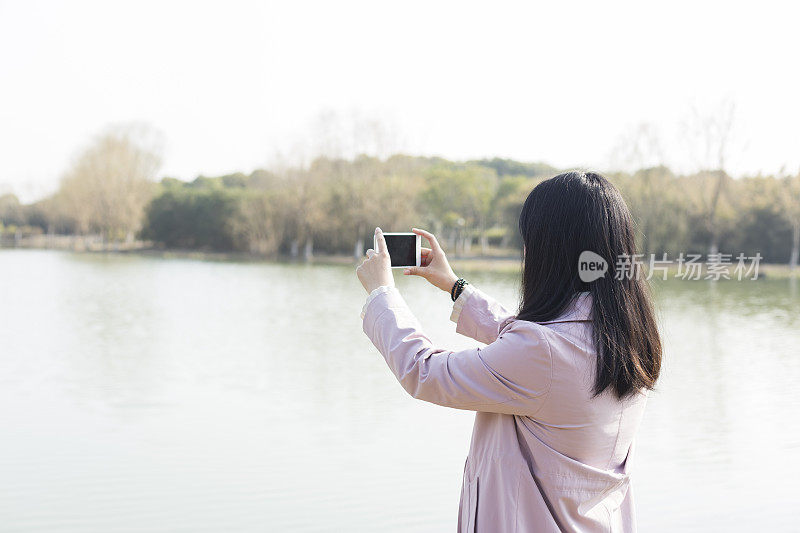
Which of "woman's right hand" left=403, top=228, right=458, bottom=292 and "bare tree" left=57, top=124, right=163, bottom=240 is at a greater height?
"bare tree" left=57, top=124, right=163, bottom=240

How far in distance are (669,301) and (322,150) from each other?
18822 millimetres

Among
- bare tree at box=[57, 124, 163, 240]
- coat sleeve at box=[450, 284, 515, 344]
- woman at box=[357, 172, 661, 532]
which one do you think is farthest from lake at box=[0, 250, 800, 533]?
bare tree at box=[57, 124, 163, 240]

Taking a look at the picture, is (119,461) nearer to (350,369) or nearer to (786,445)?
(350,369)

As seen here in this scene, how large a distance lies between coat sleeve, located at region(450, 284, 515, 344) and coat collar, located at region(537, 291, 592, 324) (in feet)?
0.99

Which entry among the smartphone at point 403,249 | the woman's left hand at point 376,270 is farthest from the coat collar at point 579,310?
the smartphone at point 403,249

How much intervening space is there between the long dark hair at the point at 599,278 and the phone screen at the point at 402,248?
11.0 inches

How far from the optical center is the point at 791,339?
322 inches

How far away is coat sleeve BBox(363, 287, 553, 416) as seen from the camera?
93cm

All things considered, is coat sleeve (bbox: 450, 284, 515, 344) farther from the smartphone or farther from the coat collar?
the coat collar

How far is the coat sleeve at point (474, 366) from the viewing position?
925 mm

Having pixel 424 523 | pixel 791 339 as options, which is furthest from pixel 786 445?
pixel 791 339

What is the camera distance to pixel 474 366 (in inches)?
37.3

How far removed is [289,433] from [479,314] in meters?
3.24

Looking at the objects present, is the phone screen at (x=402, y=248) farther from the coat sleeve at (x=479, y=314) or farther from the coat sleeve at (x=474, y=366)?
the coat sleeve at (x=474, y=366)
